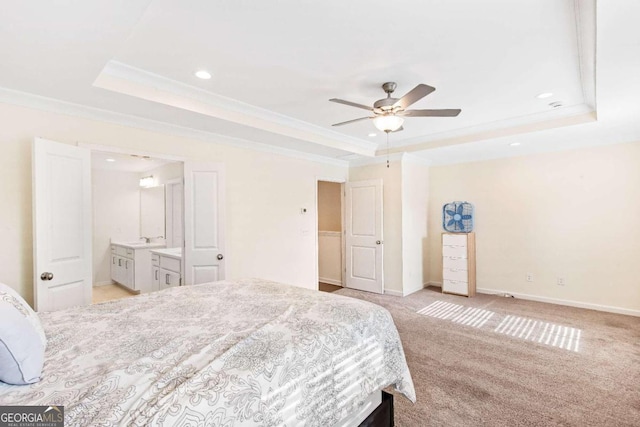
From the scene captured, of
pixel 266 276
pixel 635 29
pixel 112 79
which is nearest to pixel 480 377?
pixel 635 29

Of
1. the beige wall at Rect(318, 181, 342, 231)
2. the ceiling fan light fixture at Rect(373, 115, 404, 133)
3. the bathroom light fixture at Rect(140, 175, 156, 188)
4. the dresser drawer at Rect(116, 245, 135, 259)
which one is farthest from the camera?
the beige wall at Rect(318, 181, 342, 231)

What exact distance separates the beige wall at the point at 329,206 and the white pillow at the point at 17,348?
5.69 metres

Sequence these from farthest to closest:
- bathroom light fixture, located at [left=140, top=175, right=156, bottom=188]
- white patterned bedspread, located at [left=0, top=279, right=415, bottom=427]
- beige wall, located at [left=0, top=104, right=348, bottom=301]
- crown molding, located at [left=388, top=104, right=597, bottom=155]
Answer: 1. bathroom light fixture, located at [left=140, top=175, right=156, bottom=188]
2. crown molding, located at [left=388, top=104, right=597, bottom=155]
3. beige wall, located at [left=0, top=104, right=348, bottom=301]
4. white patterned bedspread, located at [left=0, top=279, right=415, bottom=427]

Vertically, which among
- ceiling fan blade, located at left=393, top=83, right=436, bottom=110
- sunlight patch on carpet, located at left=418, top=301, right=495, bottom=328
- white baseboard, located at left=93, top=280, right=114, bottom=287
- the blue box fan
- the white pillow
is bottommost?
sunlight patch on carpet, located at left=418, top=301, right=495, bottom=328

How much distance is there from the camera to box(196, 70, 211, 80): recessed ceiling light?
8.45 ft

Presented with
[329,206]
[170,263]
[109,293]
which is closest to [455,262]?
[329,206]

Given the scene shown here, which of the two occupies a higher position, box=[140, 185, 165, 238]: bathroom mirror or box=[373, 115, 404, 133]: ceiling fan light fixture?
box=[373, 115, 404, 133]: ceiling fan light fixture

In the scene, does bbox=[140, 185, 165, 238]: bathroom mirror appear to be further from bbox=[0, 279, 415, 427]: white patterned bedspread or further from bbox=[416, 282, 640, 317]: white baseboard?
bbox=[416, 282, 640, 317]: white baseboard

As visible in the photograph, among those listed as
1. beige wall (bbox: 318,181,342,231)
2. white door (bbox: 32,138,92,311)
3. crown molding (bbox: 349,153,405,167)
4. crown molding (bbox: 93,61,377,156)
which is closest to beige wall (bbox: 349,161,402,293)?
crown molding (bbox: 349,153,405,167)

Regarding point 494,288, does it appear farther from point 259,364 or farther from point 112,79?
point 112,79

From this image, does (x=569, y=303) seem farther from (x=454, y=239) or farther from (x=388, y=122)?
(x=388, y=122)

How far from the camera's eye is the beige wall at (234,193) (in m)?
2.59

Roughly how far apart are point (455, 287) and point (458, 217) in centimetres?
118

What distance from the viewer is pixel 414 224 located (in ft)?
18.1
